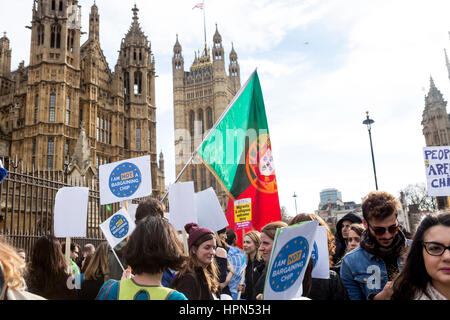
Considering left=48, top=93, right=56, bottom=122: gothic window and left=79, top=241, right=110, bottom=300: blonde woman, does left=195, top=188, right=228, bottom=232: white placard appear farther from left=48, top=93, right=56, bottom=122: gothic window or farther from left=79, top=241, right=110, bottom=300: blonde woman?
left=48, top=93, right=56, bottom=122: gothic window

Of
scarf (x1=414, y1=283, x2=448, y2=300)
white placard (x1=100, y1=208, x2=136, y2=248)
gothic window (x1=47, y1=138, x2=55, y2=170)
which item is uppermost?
gothic window (x1=47, y1=138, x2=55, y2=170)

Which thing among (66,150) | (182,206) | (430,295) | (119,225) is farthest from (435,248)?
(66,150)

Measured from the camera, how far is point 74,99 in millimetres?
24578

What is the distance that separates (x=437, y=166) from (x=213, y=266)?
20.7 feet

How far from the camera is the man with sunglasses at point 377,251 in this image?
9.41 feet

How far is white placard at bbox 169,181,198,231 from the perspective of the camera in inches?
207

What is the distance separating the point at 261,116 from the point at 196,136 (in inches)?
2514

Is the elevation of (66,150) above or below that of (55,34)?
below

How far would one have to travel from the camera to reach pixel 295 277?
241 cm

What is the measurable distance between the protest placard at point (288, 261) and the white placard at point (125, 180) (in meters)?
3.93

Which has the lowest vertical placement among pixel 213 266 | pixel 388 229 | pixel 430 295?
pixel 430 295

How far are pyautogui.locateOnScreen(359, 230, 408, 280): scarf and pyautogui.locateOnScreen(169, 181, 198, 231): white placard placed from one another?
2.76 metres

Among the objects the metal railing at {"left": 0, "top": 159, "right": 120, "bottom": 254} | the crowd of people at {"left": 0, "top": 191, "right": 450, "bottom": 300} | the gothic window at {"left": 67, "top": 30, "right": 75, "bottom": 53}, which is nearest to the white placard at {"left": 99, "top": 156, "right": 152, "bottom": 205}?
the crowd of people at {"left": 0, "top": 191, "right": 450, "bottom": 300}

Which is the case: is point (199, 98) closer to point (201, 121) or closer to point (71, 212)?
point (201, 121)
